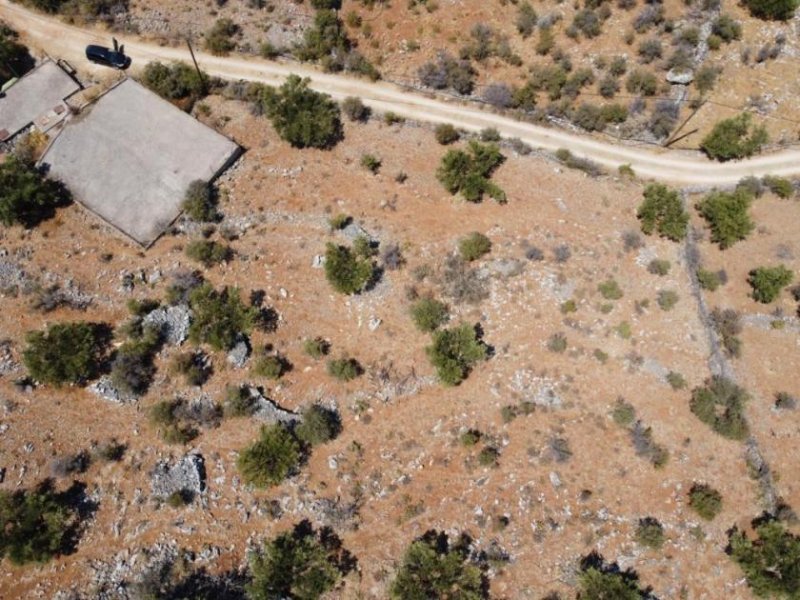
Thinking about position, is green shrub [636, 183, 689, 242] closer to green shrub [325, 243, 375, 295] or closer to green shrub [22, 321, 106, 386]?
green shrub [325, 243, 375, 295]

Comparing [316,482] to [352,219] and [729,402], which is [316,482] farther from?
[729,402]

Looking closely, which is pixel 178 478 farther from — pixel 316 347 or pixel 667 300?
pixel 667 300

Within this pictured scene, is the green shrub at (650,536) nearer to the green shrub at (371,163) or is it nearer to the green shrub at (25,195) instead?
the green shrub at (371,163)

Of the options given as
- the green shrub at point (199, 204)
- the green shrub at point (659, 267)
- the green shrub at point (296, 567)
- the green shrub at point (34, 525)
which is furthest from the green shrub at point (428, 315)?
the green shrub at point (34, 525)

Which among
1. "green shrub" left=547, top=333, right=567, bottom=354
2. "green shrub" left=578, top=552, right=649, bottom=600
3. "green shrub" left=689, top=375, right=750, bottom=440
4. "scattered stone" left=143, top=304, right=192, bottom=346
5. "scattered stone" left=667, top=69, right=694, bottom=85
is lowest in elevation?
"green shrub" left=578, top=552, right=649, bottom=600

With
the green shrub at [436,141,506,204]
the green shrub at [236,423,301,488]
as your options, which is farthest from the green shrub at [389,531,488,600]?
the green shrub at [436,141,506,204]

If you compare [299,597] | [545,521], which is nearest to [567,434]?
[545,521]
